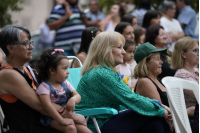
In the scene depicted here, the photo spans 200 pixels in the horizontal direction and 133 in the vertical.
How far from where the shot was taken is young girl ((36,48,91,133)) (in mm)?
2885

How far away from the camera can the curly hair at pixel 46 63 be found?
3.03 metres

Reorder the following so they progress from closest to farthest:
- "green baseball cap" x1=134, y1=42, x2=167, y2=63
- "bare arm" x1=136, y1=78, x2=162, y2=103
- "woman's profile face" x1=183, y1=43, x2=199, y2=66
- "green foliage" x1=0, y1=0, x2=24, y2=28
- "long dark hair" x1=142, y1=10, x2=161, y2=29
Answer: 1. "bare arm" x1=136, y1=78, x2=162, y2=103
2. "green baseball cap" x1=134, y1=42, x2=167, y2=63
3. "woman's profile face" x1=183, y1=43, x2=199, y2=66
4. "long dark hair" x1=142, y1=10, x2=161, y2=29
5. "green foliage" x1=0, y1=0, x2=24, y2=28

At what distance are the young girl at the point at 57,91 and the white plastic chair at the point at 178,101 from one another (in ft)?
2.76

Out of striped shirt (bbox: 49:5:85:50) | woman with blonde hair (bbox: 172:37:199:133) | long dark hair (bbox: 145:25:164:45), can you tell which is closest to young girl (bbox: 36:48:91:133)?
woman with blonde hair (bbox: 172:37:199:133)

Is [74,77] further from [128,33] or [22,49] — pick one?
[128,33]

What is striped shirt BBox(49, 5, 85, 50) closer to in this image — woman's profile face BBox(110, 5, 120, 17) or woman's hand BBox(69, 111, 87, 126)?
woman's profile face BBox(110, 5, 120, 17)

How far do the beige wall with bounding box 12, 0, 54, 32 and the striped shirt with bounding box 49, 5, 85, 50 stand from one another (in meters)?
7.87

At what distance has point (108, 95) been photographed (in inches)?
130

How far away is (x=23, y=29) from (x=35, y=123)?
87cm

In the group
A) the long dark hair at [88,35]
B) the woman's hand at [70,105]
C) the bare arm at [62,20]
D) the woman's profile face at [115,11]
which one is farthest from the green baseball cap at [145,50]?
the woman's profile face at [115,11]

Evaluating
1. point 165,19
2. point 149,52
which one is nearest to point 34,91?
point 149,52

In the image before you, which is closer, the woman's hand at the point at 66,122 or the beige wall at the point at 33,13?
the woman's hand at the point at 66,122

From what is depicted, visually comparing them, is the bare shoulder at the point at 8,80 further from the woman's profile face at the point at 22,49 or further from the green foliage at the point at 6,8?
the green foliage at the point at 6,8

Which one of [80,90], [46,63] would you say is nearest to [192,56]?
[80,90]
